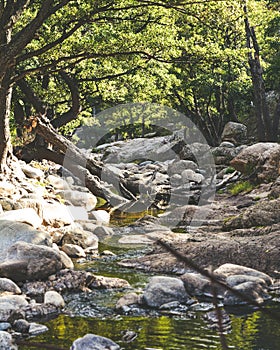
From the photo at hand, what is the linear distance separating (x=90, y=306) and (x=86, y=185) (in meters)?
11.4

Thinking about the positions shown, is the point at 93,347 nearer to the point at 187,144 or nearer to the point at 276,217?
the point at 276,217

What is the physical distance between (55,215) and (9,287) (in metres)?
5.12

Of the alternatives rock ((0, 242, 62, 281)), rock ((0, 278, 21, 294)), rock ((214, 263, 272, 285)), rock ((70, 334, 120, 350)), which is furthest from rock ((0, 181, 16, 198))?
rock ((70, 334, 120, 350))

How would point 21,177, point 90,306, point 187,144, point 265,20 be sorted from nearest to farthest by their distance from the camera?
point 90,306 → point 21,177 → point 265,20 → point 187,144

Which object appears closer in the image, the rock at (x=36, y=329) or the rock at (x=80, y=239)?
the rock at (x=36, y=329)

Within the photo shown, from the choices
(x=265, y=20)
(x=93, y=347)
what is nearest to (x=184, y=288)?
(x=93, y=347)

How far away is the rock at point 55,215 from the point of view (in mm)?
11812

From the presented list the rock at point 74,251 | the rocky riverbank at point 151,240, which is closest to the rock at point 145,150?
the rocky riverbank at point 151,240

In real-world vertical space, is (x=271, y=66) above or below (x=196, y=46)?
above

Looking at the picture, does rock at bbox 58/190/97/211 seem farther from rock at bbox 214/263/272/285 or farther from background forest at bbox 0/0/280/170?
rock at bbox 214/263/272/285

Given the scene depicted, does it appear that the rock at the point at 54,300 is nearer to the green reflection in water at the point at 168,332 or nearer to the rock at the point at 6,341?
the green reflection in water at the point at 168,332

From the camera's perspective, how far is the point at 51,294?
6395mm

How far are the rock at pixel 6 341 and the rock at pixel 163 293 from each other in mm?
1879

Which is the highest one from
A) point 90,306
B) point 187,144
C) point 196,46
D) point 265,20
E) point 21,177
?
point 265,20
